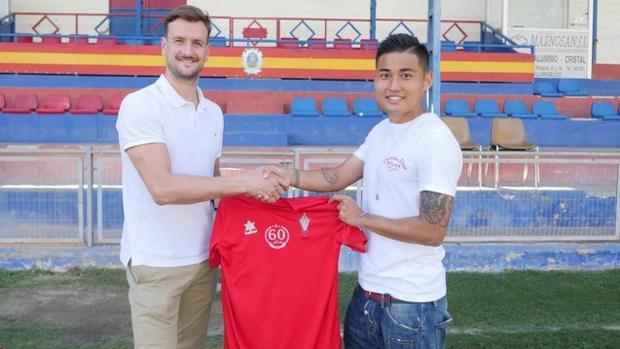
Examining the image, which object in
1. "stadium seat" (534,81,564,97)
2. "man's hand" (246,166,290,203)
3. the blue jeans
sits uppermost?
"stadium seat" (534,81,564,97)

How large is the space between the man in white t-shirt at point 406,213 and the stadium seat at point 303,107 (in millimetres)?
12188

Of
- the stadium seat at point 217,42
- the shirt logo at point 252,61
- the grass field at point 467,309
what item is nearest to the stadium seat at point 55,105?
the stadium seat at point 217,42

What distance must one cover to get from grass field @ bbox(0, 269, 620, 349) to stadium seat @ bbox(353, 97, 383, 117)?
9053mm

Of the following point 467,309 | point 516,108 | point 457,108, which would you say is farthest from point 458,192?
point 516,108

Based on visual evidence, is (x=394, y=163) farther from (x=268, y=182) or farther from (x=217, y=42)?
(x=217, y=42)

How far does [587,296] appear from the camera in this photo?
5316mm

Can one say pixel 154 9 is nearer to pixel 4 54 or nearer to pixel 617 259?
pixel 4 54

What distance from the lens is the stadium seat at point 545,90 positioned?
17.2 m

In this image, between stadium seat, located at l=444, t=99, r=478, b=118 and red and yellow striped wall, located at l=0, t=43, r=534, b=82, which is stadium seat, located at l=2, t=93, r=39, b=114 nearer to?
red and yellow striped wall, located at l=0, t=43, r=534, b=82

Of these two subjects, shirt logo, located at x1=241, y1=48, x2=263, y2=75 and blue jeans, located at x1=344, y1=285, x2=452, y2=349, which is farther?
shirt logo, located at x1=241, y1=48, x2=263, y2=75

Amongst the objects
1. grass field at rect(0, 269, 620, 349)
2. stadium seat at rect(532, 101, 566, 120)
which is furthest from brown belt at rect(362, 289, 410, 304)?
stadium seat at rect(532, 101, 566, 120)

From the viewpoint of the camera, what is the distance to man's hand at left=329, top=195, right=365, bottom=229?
97.1 inches

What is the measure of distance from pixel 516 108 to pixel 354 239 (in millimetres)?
13967

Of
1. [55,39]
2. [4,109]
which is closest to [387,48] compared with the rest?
[4,109]
